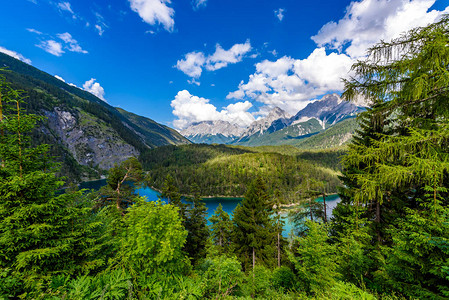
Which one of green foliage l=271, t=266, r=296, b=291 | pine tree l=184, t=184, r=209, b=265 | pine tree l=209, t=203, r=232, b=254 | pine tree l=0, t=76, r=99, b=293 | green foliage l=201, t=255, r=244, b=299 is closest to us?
Result: pine tree l=0, t=76, r=99, b=293

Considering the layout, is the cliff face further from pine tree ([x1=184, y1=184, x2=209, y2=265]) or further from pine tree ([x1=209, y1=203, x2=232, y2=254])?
pine tree ([x1=209, y1=203, x2=232, y2=254])

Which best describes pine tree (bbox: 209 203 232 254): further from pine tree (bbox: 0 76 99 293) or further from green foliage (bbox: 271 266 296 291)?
pine tree (bbox: 0 76 99 293)

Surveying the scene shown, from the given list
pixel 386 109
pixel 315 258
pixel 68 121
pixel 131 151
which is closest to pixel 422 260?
pixel 315 258

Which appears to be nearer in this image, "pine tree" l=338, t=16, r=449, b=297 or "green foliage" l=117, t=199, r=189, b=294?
"pine tree" l=338, t=16, r=449, b=297

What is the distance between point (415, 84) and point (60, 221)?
41.0 feet

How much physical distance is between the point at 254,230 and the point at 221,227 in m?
5.94

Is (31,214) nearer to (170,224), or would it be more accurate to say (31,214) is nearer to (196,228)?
(170,224)

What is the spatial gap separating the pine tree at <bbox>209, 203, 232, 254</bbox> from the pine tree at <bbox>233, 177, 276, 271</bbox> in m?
2.44

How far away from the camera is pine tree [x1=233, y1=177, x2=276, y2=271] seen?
21344 millimetres

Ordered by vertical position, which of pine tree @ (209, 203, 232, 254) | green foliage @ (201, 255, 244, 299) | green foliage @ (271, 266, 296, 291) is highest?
green foliage @ (201, 255, 244, 299)

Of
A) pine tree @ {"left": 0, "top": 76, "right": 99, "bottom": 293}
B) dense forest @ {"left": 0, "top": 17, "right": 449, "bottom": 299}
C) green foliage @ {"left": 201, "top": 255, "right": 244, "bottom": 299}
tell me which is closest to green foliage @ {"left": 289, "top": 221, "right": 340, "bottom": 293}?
dense forest @ {"left": 0, "top": 17, "right": 449, "bottom": 299}

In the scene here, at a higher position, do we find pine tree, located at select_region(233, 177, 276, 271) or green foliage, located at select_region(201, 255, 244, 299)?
green foliage, located at select_region(201, 255, 244, 299)

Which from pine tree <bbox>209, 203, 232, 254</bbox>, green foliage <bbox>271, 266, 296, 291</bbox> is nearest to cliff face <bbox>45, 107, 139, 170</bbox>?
pine tree <bbox>209, 203, 232, 254</bbox>

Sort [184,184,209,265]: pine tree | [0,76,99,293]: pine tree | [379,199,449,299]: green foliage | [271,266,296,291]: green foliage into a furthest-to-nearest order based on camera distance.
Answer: [184,184,209,265]: pine tree, [271,266,296,291]: green foliage, [0,76,99,293]: pine tree, [379,199,449,299]: green foliage
